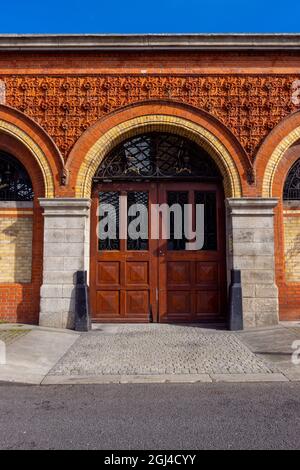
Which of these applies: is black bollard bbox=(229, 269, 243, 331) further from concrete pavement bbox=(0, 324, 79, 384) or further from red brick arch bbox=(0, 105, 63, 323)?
red brick arch bbox=(0, 105, 63, 323)

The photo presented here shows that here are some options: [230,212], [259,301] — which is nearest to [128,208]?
[230,212]

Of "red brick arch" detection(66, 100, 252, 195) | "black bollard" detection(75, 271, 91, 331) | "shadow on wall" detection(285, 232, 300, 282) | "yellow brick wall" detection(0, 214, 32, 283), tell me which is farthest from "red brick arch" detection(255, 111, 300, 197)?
"yellow brick wall" detection(0, 214, 32, 283)

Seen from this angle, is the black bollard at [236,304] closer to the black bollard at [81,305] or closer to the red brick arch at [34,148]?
the black bollard at [81,305]

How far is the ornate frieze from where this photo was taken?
8477 mm

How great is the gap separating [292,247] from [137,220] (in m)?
3.60

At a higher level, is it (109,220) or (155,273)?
(109,220)

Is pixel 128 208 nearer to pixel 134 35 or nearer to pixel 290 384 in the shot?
pixel 134 35

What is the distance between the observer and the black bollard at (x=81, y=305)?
25.7 feet

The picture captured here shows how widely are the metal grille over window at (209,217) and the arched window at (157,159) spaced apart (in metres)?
0.47

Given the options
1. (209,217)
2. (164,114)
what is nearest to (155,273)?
(209,217)

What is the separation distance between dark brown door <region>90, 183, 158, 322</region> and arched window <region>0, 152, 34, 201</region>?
1.88 meters

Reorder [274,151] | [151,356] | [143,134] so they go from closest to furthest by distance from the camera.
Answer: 1. [151,356]
2. [274,151]
3. [143,134]

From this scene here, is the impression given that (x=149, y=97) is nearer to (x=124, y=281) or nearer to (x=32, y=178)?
(x=32, y=178)

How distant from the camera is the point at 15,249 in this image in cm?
851
